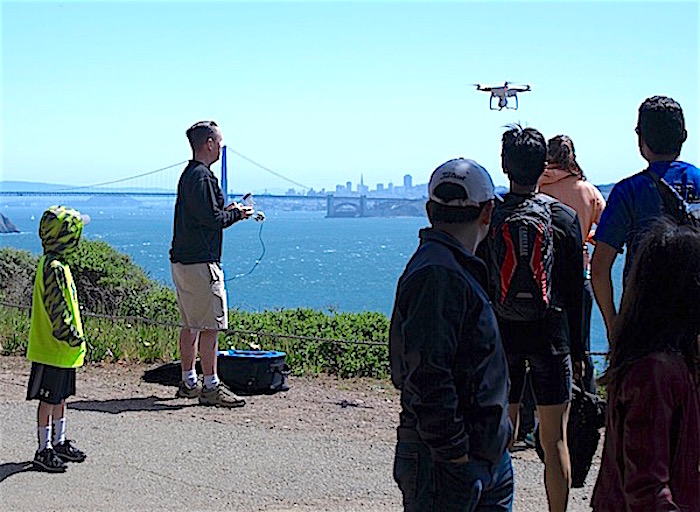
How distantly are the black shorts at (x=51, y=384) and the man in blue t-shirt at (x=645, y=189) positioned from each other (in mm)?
3187

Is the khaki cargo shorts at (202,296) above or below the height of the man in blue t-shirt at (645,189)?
below

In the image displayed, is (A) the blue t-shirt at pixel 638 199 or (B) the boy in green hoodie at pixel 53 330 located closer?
(A) the blue t-shirt at pixel 638 199

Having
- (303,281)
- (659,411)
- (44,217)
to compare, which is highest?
(44,217)

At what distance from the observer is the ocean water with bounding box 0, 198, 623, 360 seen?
18.1 m

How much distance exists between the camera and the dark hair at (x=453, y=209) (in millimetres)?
3768

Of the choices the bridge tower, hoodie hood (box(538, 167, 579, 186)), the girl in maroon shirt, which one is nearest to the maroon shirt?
the girl in maroon shirt

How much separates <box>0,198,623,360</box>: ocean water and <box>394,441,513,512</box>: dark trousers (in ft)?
4.96

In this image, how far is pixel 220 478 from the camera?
6273 millimetres

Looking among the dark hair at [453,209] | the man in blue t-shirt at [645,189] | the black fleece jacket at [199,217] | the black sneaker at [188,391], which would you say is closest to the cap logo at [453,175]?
the dark hair at [453,209]

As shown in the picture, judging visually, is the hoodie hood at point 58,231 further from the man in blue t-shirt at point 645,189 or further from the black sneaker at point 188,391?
the man in blue t-shirt at point 645,189

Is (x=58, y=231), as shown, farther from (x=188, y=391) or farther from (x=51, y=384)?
(x=188, y=391)

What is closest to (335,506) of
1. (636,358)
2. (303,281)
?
(636,358)

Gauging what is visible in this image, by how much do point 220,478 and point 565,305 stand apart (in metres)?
2.46

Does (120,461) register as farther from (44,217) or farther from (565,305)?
(565,305)
